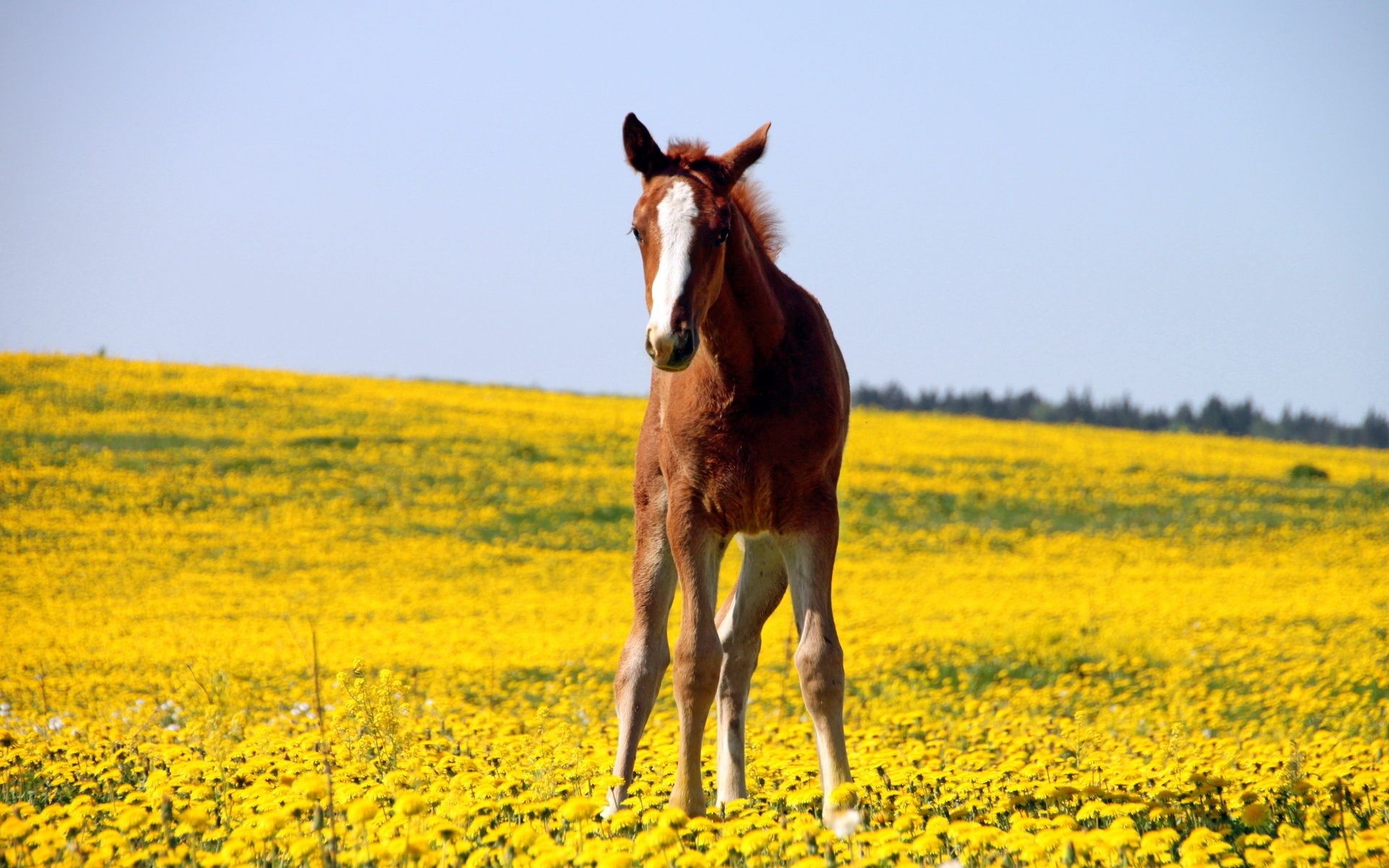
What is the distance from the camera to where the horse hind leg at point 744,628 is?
657 cm

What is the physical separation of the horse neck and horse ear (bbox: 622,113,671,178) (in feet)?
1.28

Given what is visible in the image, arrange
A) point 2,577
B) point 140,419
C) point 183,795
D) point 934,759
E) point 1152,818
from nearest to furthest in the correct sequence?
point 1152,818 → point 183,795 → point 934,759 → point 2,577 → point 140,419

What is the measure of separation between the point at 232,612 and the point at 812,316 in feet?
50.8

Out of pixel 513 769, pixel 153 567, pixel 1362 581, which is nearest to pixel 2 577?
pixel 153 567

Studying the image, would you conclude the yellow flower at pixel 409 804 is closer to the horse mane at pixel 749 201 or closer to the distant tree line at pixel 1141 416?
the horse mane at pixel 749 201

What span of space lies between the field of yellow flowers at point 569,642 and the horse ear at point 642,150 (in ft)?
8.03

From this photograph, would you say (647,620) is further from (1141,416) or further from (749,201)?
(1141,416)

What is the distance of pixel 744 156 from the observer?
221 inches

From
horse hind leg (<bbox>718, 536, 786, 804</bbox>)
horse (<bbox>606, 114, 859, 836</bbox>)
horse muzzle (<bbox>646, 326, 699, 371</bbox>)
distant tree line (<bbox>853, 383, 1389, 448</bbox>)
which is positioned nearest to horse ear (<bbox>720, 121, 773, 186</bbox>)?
horse (<bbox>606, 114, 859, 836</bbox>)

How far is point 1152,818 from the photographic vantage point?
536 centimetres

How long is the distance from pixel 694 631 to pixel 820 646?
1.72 ft

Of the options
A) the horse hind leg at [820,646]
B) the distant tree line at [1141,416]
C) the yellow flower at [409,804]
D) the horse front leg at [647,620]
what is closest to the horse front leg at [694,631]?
the horse hind leg at [820,646]

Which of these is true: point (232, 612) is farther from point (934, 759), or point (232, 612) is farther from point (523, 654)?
point (934, 759)

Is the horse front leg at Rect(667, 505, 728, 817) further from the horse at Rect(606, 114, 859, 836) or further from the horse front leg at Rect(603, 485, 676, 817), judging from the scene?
→ the horse front leg at Rect(603, 485, 676, 817)
